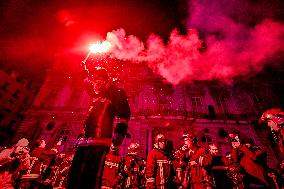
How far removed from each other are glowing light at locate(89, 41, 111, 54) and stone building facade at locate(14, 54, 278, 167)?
746 inches

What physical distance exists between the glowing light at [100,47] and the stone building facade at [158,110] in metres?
18.9

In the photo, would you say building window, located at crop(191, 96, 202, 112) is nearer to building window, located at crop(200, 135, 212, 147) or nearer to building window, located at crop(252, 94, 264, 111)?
building window, located at crop(200, 135, 212, 147)

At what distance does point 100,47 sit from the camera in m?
3.89

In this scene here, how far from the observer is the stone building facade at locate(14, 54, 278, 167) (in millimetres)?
23188

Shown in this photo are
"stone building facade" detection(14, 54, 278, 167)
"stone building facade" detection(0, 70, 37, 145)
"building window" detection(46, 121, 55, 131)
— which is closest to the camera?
"stone building facade" detection(14, 54, 278, 167)

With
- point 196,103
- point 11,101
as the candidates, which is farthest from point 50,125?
point 11,101

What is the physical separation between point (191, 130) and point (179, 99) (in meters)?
4.68

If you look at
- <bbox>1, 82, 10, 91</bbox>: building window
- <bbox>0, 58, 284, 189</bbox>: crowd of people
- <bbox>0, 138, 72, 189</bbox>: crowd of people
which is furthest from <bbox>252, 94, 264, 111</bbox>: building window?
<bbox>1, 82, 10, 91</bbox>: building window

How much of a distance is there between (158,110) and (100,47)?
21467 mm

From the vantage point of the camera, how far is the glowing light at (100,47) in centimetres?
385

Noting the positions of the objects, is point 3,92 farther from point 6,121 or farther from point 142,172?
point 142,172

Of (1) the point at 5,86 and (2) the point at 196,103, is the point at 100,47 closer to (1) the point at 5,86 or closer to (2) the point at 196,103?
(2) the point at 196,103

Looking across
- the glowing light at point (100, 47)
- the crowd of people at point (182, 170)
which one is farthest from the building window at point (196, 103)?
the glowing light at point (100, 47)

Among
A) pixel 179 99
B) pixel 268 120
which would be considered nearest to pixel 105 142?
pixel 268 120
